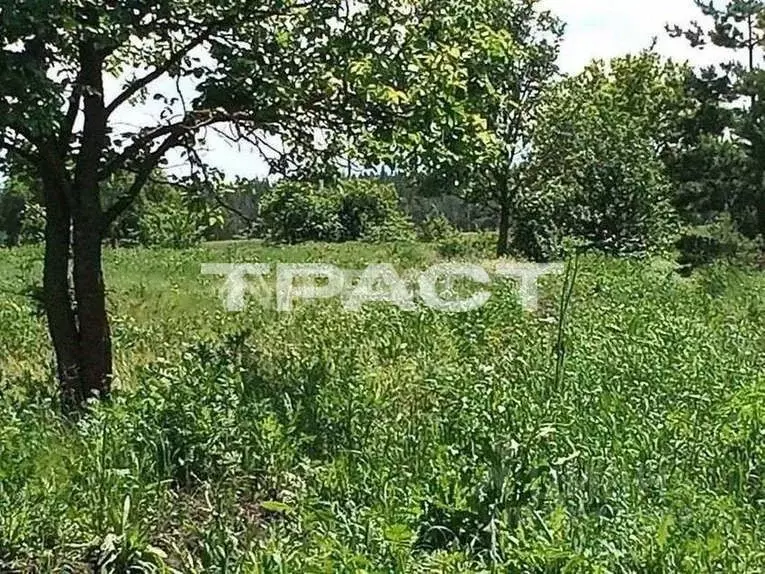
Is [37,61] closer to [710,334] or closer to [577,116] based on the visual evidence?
[710,334]

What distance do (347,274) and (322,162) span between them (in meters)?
12.1

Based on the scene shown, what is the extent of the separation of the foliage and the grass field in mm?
16079

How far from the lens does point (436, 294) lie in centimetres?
1309

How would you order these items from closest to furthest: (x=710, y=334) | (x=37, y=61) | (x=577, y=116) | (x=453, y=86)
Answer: (x=37, y=61) → (x=453, y=86) → (x=710, y=334) → (x=577, y=116)

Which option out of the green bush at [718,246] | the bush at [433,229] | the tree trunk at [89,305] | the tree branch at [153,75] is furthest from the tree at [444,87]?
the bush at [433,229]

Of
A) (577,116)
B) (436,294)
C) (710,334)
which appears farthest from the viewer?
(577,116)

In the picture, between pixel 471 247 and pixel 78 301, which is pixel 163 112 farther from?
pixel 471 247

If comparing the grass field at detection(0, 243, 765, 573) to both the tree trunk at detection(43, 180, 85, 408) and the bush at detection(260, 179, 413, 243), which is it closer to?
the tree trunk at detection(43, 180, 85, 408)

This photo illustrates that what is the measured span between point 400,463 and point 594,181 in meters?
23.9

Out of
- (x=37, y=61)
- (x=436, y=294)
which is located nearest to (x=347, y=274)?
(x=436, y=294)

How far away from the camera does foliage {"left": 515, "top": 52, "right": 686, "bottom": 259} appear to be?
2736cm

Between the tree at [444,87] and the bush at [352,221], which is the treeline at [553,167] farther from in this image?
the bush at [352,221]

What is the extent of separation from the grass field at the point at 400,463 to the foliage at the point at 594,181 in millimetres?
16079

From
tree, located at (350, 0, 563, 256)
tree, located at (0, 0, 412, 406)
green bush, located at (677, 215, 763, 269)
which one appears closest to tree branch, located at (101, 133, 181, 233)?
tree, located at (0, 0, 412, 406)
